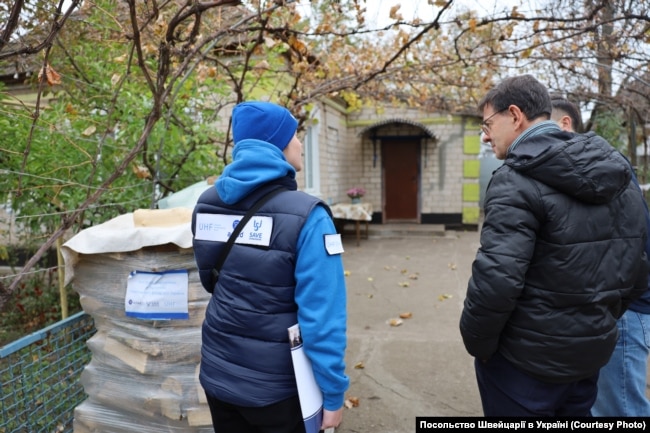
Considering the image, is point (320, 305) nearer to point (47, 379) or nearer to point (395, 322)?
point (47, 379)

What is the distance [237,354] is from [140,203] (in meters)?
2.33

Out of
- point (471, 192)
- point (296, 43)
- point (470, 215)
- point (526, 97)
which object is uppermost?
point (296, 43)

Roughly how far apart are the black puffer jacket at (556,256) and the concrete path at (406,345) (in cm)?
172

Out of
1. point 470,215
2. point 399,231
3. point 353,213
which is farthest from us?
point 470,215

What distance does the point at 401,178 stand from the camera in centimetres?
1256

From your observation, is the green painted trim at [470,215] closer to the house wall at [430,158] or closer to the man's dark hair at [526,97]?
the house wall at [430,158]

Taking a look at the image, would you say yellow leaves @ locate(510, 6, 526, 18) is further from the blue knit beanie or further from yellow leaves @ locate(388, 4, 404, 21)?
the blue knit beanie

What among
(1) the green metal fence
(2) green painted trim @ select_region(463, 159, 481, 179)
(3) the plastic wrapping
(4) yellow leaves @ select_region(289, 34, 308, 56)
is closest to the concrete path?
(3) the plastic wrapping

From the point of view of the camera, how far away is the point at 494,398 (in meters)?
1.67

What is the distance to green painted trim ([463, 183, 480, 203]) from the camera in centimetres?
1175

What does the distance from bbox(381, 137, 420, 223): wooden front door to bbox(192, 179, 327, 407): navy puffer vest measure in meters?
11.2

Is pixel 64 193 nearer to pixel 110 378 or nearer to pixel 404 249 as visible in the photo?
pixel 110 378

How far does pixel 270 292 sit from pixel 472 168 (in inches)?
438

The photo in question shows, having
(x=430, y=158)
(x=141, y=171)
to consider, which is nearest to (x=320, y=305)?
(x=141, y=171)
